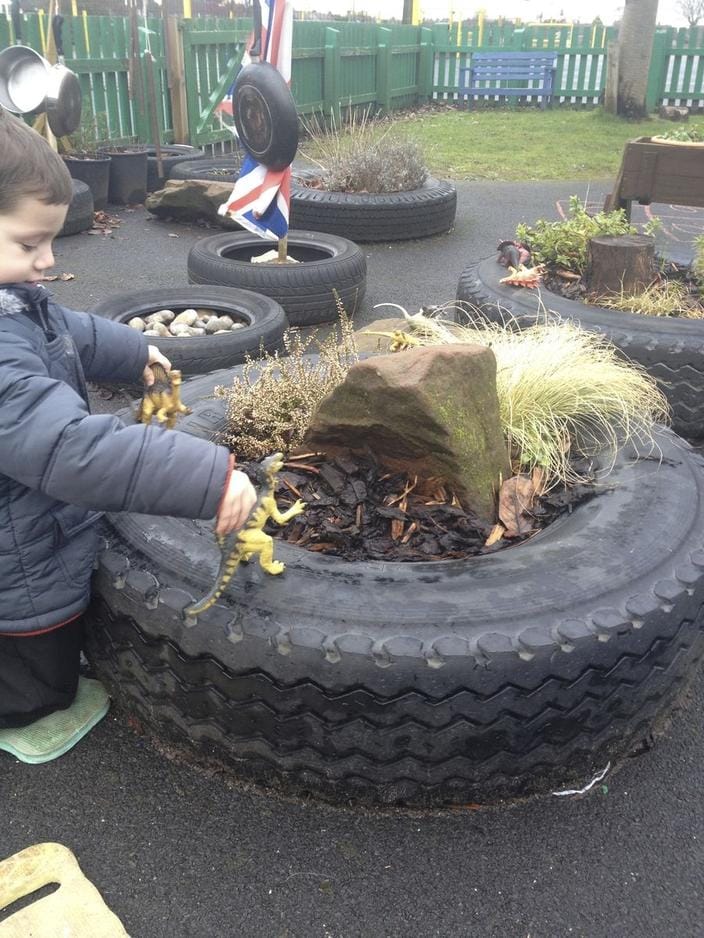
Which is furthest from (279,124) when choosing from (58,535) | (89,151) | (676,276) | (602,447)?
(89,151)

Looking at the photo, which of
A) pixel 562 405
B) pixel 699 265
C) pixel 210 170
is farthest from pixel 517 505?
pixel 210 170

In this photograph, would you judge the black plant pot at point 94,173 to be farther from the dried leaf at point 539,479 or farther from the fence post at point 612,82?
the fence post at point 612,82

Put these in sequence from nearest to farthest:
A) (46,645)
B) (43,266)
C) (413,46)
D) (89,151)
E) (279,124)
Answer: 1. (43,266)
2. (46,645)
3. (279,124)
4. (89,151)
5. (413,46)

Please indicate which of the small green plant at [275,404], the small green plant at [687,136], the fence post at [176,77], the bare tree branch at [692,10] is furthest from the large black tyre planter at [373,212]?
the bare tree branch at [692,10]

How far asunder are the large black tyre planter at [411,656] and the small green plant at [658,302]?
2.39m

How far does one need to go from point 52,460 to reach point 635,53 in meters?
18.7

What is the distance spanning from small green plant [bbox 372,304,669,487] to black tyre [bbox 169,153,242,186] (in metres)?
6.42

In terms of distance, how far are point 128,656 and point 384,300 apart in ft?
15.9

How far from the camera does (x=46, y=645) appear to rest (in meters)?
2.07

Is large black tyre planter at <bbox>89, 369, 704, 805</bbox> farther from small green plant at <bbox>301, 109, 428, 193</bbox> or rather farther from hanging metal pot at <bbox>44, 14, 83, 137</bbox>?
hanging metal pot at <bbox>44, 14, 83, 137</bbox>

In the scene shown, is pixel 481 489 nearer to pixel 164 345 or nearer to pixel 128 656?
pixel 128 656

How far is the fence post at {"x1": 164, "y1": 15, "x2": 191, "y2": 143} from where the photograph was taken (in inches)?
433

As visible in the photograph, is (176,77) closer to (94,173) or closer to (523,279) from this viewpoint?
(94,173)

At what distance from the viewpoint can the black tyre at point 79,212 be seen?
7.83m
